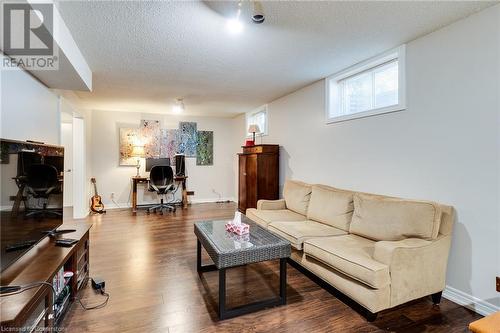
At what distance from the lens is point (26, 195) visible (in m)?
1.69

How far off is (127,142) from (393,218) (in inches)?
228

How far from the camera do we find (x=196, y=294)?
2234 mm

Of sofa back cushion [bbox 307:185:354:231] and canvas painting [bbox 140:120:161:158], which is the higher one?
canvas painting [bbox 140:120:161:158]

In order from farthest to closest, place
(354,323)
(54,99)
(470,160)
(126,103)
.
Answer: (126,103)
(54,99)
(470,160)
(354,323)

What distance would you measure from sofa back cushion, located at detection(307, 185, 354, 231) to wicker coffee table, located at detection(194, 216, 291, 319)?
36.0 inches

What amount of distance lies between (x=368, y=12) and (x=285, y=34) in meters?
0.69

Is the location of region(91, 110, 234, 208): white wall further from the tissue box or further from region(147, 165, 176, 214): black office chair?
the tissue box

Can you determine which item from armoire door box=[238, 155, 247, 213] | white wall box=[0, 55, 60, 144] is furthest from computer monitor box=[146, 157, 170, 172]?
white wall box=[0, 55, 60, 144]

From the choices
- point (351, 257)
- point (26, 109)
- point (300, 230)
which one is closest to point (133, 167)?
point (26, 109)

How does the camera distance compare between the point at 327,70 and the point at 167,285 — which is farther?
the point at 327,70

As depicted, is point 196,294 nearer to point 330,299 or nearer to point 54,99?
point 330,299

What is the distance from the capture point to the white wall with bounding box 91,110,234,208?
19.3 ft

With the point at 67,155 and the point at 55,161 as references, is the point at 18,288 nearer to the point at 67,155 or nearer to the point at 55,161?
the point at 55,161

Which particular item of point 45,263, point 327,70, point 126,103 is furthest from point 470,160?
point 126,103
